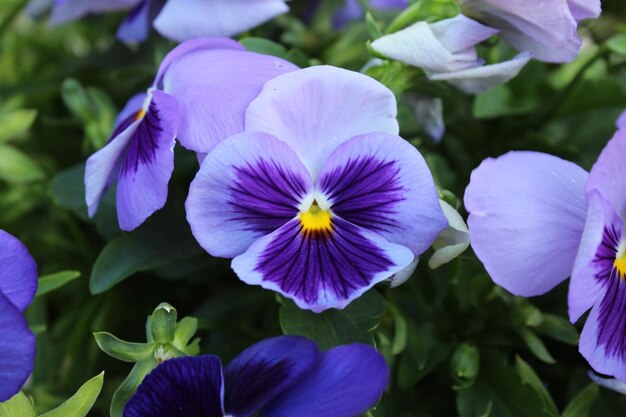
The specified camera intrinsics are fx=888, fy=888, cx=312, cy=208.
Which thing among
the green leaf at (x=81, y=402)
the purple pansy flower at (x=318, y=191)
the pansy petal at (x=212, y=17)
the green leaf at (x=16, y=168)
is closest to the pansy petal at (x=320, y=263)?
the purple pansy flower at (x=318, y=191)

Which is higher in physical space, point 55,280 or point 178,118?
point 178,118

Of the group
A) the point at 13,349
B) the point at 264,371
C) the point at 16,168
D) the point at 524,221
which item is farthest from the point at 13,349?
the point at 16,168

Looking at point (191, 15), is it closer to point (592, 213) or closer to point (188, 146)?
point (188, 146)

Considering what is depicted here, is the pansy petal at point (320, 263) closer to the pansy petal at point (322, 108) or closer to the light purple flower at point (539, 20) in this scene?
the pansy petal at point (322, 108)

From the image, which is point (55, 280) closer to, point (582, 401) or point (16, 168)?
point (16, 168)

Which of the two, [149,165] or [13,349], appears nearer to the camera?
[13,349]

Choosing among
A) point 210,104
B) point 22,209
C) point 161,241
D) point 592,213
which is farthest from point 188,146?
point 22,209

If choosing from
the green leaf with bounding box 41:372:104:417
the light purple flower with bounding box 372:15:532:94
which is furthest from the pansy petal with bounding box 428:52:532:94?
the green leaf with bounding box 41:372:104:417
